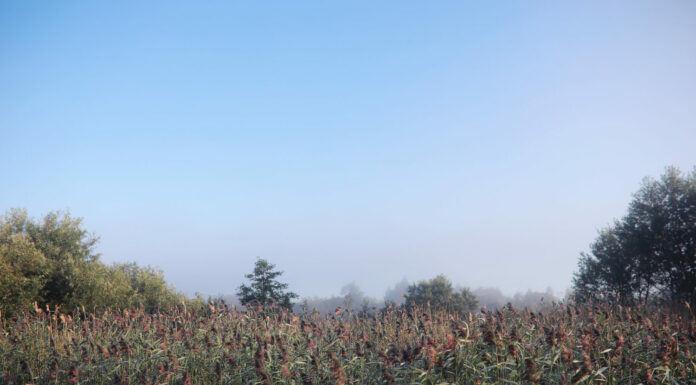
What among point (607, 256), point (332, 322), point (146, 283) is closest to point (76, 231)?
point (146, 283)

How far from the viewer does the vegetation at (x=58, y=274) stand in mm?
17906

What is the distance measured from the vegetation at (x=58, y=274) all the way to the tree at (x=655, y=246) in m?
27.1

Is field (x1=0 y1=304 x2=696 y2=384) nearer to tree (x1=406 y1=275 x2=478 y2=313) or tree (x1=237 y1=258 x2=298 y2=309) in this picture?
tree (x1=237 y1=258 x2=298 y2=309)

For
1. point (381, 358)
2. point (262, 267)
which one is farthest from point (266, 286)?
point (381, 358)

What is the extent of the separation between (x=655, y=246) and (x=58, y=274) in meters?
34.5

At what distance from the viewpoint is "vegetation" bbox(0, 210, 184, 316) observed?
17.9 m

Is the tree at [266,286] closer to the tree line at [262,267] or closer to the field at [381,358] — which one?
the tree line at [262,267]

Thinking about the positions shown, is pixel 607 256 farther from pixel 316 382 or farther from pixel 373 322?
pixel 316 382

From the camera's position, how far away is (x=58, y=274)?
65.2ft

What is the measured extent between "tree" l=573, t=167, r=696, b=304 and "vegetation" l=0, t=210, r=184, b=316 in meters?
27.1

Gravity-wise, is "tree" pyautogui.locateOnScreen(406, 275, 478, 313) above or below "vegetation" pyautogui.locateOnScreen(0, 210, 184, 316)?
below

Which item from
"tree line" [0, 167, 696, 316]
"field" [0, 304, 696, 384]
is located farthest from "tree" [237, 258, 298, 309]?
"field" [0, 304, 696, 384]

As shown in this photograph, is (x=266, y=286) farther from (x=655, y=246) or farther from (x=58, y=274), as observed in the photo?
(x=655, y=246)

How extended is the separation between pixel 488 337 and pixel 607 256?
92.6ft
